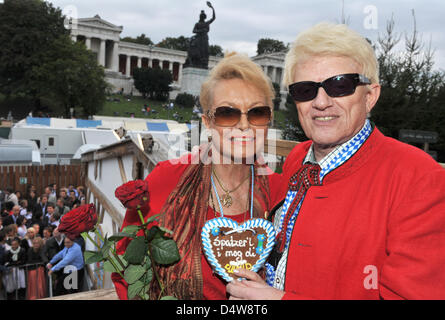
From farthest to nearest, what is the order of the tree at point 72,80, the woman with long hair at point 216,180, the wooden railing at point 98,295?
1. the tree at point 72,80
2. the wooden railing at point 98,295
3. the woman with long hair at point 216,180

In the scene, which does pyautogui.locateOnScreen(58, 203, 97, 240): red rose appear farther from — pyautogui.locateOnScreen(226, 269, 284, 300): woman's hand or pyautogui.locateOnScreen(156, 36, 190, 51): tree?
pyautogui.locateOnScreen(156, 36, 190, 51): tree

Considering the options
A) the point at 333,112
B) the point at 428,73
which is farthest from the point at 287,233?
the point at 428,73

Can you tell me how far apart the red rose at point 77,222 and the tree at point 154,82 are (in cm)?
6018

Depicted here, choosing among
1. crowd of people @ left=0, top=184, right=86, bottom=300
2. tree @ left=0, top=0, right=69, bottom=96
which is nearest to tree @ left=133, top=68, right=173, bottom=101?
tree @ left=0, top=0, right=69, bottom=96

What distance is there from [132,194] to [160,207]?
0.51m

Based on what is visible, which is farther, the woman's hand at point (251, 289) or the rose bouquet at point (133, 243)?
the rose bouquet at point (133, 243)

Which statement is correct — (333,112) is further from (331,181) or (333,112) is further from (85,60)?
(85,60)

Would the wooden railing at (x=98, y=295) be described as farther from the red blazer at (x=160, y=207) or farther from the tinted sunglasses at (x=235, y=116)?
the tinted sunglasses at (x=235, y=116)

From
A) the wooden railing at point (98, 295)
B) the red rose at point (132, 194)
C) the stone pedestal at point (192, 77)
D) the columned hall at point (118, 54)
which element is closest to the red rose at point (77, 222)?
the red rose at point (132, 194)

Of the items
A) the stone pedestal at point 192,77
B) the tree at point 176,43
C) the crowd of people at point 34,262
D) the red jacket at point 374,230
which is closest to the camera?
the red jacket at point 374,230

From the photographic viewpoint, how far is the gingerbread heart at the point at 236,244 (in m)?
1.82

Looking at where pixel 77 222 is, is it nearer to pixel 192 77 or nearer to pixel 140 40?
pixel 192 77

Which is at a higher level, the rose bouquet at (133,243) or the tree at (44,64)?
the tree at (44,64)

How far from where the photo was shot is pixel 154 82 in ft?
200
